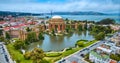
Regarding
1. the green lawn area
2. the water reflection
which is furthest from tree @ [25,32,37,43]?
the green lawn area

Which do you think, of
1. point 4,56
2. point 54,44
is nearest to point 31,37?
point 54,44

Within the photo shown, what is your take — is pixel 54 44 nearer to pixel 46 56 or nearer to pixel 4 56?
pixel 46 56

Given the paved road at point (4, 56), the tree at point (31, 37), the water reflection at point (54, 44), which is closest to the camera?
the paved road at point (4, 56)

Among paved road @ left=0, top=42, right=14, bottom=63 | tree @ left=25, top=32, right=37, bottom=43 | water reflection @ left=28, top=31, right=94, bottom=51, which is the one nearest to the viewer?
paved road @ left=0, top=42, right=14, bottom=63

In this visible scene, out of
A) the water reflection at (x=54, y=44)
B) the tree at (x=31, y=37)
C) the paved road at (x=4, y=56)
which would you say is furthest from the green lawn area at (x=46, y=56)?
the tree at (x=31, y=37)

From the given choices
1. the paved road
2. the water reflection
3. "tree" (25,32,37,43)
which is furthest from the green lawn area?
"tree" (25,32,37,43)

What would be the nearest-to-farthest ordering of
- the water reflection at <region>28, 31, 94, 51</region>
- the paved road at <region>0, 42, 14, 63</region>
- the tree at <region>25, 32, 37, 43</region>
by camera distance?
1. the paved road at <region>0, 42, 14, 63</region>
2. the water reflection at <region>28, 31, 94, 51</region>
3. the tree at <region>25, 32, 37, 43</region>

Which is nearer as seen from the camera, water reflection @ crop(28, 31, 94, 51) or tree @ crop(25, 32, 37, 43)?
water reflection @ crop(28, 31, 94, 51)

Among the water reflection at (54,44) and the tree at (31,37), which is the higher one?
the tree at (31,37)

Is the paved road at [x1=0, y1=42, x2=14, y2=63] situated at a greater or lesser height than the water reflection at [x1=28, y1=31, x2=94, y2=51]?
greater

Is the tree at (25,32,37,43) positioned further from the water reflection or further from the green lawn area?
the green lawn area

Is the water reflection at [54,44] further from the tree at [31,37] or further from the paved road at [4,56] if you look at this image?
the paved road at [4,56]
